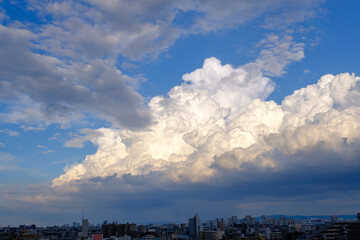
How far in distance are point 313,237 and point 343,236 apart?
61.0 feet

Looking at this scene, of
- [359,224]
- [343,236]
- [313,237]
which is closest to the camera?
[359,224]

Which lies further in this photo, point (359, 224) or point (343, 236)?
point (343, 236)

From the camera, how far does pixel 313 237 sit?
186625 millimetres

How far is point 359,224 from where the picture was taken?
146 metres

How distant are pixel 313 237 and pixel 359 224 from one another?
44749 millimetres

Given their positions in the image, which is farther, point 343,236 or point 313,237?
point 313,237

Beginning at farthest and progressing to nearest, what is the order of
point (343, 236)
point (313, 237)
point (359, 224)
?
point (313, 237) → point (343, 236) → point (359, 224)

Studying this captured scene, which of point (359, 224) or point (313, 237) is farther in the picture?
point (313, 237)

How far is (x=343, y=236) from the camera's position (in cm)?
17125

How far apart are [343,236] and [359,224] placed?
28745mm

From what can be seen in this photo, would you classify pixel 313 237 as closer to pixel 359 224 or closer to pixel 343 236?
pixel 343 236

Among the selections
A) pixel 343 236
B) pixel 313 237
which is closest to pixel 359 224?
pixel 343 236
